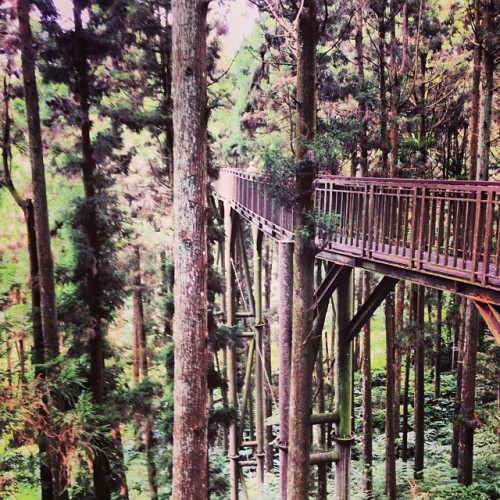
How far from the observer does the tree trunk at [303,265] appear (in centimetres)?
504

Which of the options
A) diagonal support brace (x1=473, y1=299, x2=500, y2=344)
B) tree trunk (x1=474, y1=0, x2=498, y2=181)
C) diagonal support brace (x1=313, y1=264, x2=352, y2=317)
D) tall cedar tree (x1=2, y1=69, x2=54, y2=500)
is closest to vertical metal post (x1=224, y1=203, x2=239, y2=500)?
tall cedar tree (x1=2, y1=69, x2=54, y2=500)

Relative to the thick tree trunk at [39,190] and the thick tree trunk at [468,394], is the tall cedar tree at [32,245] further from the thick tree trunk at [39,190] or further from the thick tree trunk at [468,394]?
the thick tree trunk at [468,394]

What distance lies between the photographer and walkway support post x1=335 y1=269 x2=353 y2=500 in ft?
24.3

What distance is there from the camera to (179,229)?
14.5 ft

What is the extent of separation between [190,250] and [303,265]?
166cm

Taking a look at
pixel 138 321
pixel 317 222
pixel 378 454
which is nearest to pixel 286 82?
pixel 317 222

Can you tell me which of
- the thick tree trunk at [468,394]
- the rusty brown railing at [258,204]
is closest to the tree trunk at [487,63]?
the thick tree trunk at [468,394]

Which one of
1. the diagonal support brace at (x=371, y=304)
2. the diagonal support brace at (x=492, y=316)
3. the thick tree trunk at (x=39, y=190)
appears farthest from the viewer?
the thick tree trunk at (x=39, y=190)

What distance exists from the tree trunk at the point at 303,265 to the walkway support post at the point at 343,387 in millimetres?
A: 1888

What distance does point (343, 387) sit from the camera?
25.7 ft

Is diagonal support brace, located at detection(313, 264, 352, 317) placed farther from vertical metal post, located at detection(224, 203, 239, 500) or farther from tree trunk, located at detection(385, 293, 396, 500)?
vertical metal post, located at detection(224, 203, 239, 500)

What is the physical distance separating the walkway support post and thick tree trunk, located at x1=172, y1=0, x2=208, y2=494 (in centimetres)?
359

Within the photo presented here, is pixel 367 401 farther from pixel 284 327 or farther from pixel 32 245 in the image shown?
pixel 32 245

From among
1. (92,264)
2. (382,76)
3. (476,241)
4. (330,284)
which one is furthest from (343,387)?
(382,76)
